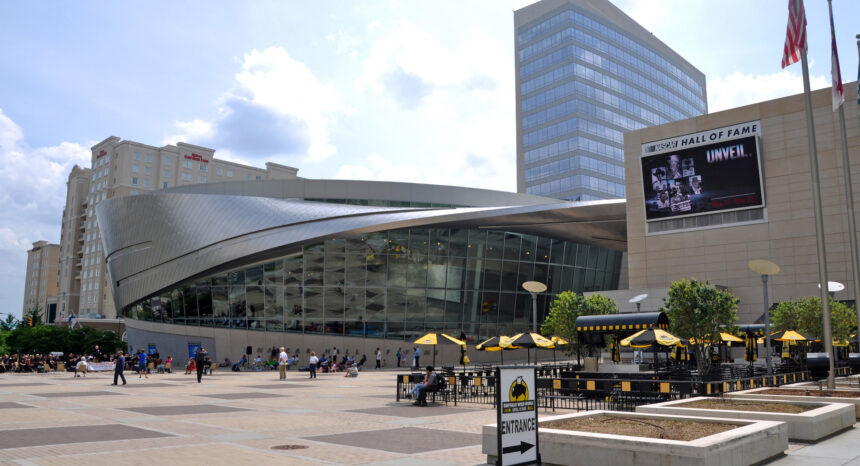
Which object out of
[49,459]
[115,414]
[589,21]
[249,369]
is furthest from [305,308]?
[589,21]

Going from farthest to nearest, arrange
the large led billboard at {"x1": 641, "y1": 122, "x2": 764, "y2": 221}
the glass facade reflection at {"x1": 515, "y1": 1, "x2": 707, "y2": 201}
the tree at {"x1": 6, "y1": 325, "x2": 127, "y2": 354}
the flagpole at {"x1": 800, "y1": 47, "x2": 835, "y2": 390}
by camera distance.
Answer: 1. the glass facade reflection at {"x1": 515, "y1": 1, "x2": 707, "y2": 201}
2. the tree at {"x1": 6, "y1": 325, "x2": 127, "y2": 354}
3. the large led billboard at {"x1": 641, "y1": 122, "x2": 764, "y2": 221}
4. the flagpole at {"x1": 800, "y1": 47, "x2": 835, "y2": 390}

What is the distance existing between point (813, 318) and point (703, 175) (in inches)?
646

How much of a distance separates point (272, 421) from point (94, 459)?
5289mm

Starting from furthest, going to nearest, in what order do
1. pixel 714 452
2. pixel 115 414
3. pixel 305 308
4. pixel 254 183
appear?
pixel 254 183, pixel 305 308, pixel 115 414, pixel 714 452

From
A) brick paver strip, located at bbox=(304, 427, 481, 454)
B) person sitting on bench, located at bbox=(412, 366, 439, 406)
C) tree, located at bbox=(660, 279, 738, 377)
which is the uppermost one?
tree, located at bbox=(660, 279, 738, 377)

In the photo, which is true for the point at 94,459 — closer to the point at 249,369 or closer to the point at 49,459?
the point at 49,459

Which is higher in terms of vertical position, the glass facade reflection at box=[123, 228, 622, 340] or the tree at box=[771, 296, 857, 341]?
the glass facade reflection at box=[123, 228, 622, 340]

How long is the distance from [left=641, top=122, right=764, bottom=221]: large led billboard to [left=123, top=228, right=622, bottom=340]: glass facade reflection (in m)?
10.4

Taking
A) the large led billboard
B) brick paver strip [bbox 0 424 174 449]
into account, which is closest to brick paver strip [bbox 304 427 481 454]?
brick paver strip [bbox 0 424 174 449]

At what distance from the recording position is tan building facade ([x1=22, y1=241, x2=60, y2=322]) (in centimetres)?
16475

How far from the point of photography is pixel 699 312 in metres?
23.5

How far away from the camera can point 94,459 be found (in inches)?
363

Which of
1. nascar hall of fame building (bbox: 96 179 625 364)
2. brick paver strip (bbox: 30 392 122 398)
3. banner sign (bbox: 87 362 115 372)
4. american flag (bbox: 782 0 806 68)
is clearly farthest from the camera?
nascar hall of fame building (bbox: 96 179 625 364)

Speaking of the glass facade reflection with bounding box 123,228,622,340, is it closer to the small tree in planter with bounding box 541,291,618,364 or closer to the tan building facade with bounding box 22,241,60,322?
the small tree in planter with bounding box 541,291,618,364
